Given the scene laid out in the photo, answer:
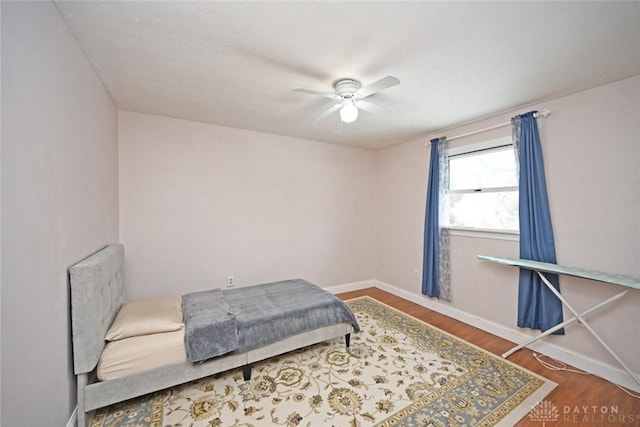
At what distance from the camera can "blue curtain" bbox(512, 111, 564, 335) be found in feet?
7.90

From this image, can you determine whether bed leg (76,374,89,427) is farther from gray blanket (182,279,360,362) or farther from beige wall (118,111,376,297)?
beige wall (118,111,376,297)

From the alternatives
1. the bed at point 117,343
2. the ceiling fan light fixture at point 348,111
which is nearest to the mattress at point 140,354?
the bed at point 117,343

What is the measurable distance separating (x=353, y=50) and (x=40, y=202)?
199 centimetres

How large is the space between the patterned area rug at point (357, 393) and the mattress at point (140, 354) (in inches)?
13.3

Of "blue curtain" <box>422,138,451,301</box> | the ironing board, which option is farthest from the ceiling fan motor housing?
the ironing board

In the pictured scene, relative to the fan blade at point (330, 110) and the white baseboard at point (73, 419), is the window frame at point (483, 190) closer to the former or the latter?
the fan blade at point (330, 110)

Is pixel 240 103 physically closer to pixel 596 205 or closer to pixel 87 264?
pixel 87 264

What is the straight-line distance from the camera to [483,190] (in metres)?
3.00

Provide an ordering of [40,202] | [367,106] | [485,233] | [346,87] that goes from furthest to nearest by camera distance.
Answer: [485,233] → [367,106] → [346,87] → [40,202]

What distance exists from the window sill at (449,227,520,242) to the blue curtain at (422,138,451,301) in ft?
0.42

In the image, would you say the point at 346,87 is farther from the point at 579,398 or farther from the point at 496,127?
the point at 579,398

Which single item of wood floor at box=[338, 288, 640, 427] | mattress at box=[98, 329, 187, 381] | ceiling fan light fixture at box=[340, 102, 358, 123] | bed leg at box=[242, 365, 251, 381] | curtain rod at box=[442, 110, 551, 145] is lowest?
wood floor at box=[338, 288, 640, 427]

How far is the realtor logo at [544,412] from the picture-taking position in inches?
66.7

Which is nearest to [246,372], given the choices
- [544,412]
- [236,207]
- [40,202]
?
[40,202]
